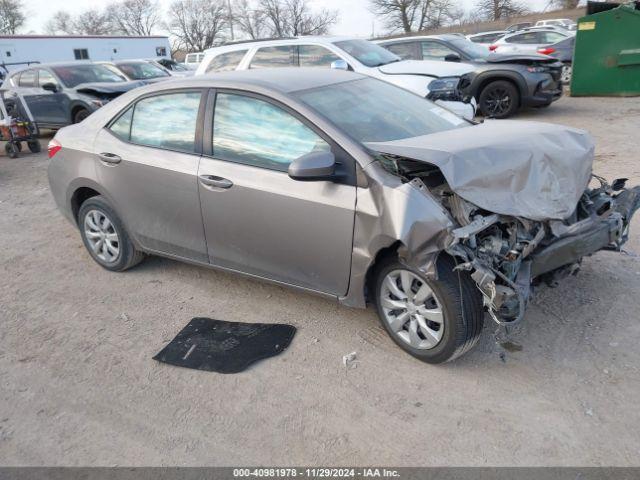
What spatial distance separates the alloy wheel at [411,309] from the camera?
9.98 ft

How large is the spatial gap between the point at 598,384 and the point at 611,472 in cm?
64

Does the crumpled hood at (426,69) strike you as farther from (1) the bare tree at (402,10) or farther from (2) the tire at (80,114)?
(1) the bare tree at (402,10)

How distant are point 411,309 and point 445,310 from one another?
0.25 metres

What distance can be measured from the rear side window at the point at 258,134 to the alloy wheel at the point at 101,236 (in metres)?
1.49

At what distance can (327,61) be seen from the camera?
9.02 metres

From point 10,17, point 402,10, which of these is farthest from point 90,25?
point 402,10

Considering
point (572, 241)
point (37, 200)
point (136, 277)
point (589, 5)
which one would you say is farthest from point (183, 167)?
point (589, 5)

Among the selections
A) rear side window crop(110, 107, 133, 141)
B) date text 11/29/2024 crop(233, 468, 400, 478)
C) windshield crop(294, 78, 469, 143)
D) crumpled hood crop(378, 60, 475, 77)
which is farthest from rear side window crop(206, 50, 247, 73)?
date text 11/29/2024 crop(233, 468, 400, 478)

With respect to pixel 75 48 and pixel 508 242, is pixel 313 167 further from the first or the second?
pixel 75 48

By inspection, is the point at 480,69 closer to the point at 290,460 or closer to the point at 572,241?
the point at 572,241

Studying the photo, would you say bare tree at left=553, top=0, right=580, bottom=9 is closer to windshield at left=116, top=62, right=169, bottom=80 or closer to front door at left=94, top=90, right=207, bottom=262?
windshield at left=116, top=62, right=169, bottom=80

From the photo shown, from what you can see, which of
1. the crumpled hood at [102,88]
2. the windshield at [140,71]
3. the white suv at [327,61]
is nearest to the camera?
the white suv at [327,61]

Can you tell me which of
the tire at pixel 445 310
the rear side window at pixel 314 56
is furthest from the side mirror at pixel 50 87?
the tire at pixel 445 310

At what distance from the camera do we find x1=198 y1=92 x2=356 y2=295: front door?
3238 millimetres
